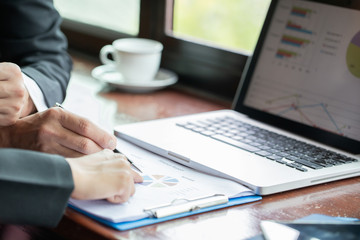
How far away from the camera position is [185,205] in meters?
0.72

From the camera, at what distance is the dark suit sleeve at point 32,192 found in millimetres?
663

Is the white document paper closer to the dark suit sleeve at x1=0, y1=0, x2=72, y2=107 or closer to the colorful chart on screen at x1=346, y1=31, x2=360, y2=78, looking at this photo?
the colorful chart on screen at x1=346, y1=31, x2=360, y2=78

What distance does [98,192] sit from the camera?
2.29 feet

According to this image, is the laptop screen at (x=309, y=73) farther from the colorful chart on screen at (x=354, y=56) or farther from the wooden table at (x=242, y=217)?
the wooden table at (x=242, y=217)

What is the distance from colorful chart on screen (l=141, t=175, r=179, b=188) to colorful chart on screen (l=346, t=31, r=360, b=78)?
1.49ft

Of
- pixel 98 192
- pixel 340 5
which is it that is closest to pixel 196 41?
pixel 340 5

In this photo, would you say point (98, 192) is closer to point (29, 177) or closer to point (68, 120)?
point (29, 177)

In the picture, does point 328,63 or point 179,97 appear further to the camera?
point 179,97

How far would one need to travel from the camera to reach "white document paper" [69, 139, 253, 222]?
0.69 m

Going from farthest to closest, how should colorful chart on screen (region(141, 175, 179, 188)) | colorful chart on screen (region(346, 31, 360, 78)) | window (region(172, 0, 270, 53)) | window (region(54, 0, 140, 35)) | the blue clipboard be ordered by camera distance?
window (region(54, 0, 140, 35)) → window (region(172, 0, 270, 53)) → colorful chart on screen (region(346, 31, 360, 78)) → colorful chart on screen (region(141, 175, 179, 188)) → the blue clipboard

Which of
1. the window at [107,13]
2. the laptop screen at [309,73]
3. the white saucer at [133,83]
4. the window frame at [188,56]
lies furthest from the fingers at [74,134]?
the window at [107,13]

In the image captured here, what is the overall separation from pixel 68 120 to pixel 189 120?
1.05 ft

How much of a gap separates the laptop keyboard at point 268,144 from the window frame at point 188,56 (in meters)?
0.33

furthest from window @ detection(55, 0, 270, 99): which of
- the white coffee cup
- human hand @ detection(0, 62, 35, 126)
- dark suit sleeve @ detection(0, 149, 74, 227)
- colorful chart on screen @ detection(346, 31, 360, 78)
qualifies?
dark suit sleeve @ detection(0, 149, 74, 227)
